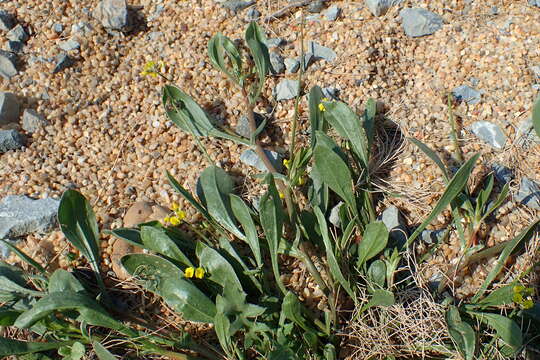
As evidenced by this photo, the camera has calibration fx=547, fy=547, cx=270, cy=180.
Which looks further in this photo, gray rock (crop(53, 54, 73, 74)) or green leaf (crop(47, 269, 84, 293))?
gray rock (crop(53, 54, 73, 74))

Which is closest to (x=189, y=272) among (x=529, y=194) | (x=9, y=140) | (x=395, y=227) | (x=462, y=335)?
(x=395, y=227)

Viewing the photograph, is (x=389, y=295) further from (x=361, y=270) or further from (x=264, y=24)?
(x=264, y=24)

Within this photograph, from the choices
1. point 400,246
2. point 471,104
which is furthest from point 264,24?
point 400,246

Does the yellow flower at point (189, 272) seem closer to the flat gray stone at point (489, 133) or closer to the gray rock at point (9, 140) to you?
the gray rock at point (9, 140)

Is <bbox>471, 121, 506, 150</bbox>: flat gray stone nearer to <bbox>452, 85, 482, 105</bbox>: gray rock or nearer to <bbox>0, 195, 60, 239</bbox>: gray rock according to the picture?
<bbox>452, 85, 482, 105</bbox>: gray rock

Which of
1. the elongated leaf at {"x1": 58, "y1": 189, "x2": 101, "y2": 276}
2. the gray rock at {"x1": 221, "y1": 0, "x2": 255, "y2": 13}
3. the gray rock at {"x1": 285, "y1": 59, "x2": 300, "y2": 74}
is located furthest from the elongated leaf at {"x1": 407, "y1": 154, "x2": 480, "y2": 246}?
the gray rock at {"x1": 221, "y1": 0, "x2": 255, "y2": 13}

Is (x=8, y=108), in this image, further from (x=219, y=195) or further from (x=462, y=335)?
(x=462, y=335)

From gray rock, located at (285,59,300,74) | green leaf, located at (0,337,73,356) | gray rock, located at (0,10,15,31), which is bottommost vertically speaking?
green leaf, located at (0,337,73,356)

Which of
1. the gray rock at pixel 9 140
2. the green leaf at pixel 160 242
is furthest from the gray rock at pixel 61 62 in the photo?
the green leaf at pixel 160 242
